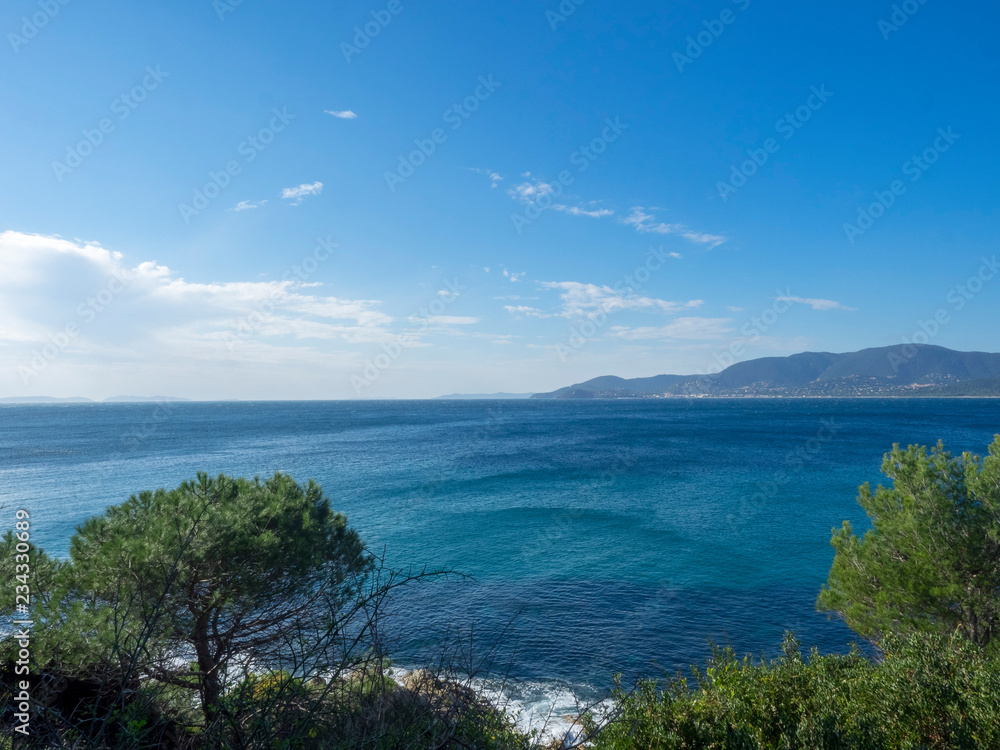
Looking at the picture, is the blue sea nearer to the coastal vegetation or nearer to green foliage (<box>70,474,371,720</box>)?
the coastal vegetation

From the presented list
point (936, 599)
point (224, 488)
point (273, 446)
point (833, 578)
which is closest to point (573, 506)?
point (833, 578)

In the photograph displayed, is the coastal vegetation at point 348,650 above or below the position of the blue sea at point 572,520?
above

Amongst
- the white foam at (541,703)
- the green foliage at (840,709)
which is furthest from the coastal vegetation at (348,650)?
the white foam at (541,703)

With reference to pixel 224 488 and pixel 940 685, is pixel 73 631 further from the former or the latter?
pixel 940 685

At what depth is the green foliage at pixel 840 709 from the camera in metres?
6.26

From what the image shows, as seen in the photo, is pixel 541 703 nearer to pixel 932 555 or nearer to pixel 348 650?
pixel 932 555

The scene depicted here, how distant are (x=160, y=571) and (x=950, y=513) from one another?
2005 cm

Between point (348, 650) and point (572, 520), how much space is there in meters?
37.5

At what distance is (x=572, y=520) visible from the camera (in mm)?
39531

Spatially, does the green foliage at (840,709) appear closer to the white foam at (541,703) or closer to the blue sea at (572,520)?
the blue sea at (572,520)

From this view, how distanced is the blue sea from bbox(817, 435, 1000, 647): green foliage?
7.03 metres

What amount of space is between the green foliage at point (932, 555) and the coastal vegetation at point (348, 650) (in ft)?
0.16

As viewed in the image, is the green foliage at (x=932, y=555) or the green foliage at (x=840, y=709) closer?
the green foliage at (x=840, y=709)

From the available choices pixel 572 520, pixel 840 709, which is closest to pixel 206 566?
pixel 840 709
